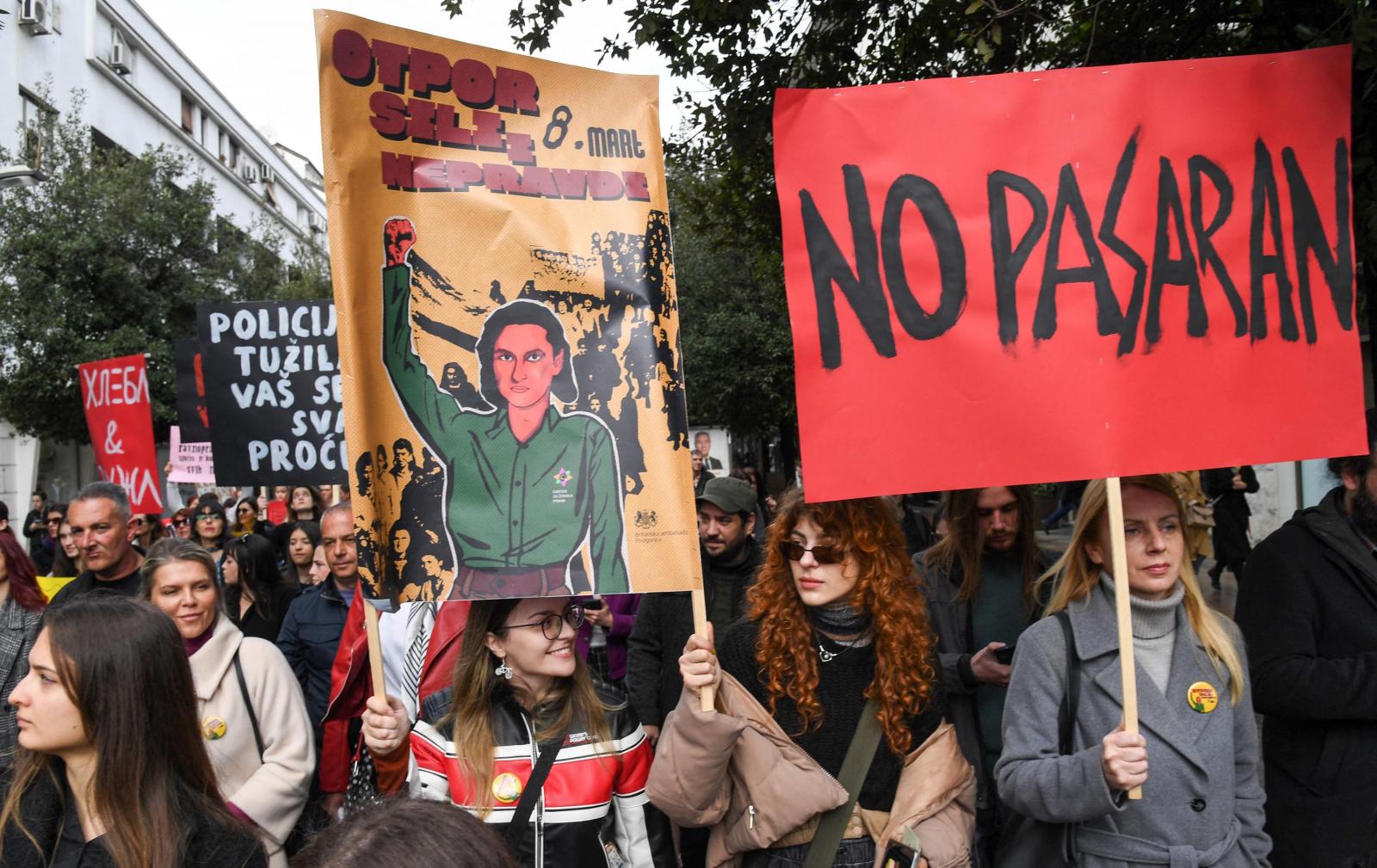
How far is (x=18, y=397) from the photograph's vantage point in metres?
21.8

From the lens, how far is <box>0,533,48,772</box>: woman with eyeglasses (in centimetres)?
362

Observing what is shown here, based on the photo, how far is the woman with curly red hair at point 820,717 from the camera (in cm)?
284

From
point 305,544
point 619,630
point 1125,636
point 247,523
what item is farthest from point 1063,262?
point 247,523

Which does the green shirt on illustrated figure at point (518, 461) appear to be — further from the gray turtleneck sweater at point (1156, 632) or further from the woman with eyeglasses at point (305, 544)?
the woman with eyeglasses at point (305, 544)

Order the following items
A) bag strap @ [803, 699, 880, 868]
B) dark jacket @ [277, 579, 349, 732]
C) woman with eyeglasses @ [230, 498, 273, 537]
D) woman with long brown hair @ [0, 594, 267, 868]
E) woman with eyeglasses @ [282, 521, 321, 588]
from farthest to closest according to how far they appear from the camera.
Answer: woman with eyeglasses @ [230, 498, 273, 537] → woman with eyeglasses @ [282, 521, 321, 588] → dark jacket @ [277, 579, 349, 732] → bag strap @ [803, 699, 880, 868] → woman with long brown hair @ [0, 594, 267, 868]

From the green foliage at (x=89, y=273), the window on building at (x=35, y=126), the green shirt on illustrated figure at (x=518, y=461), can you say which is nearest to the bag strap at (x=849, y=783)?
the green shirt on illustrated figure at (x=518, y=461)

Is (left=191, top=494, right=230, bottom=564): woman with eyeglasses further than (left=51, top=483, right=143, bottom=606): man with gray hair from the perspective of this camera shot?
Yes

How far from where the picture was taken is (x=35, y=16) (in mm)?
24422

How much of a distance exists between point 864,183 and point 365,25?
1297mm

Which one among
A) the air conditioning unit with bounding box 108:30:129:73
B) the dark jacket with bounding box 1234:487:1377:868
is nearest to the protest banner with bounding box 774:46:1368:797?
the dark jacket with bounding box 1234:487:1377:868

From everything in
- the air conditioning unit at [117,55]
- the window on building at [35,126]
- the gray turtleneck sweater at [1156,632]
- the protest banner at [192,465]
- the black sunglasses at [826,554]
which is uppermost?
the air conditioning unit at [117,55]

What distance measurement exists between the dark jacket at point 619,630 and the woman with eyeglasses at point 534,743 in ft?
7.44

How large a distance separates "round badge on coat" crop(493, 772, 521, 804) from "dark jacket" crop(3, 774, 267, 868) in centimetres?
64

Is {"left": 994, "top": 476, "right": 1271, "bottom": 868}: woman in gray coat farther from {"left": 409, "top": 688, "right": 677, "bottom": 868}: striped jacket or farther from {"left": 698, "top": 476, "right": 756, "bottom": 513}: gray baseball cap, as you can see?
{"left": 698, "top": 476, "right": 756, "bottom": 513}: gray baseball cap
